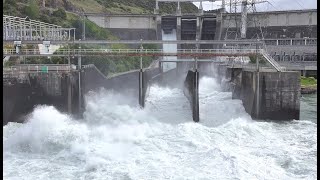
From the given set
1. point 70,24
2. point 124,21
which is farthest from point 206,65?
point 70,24

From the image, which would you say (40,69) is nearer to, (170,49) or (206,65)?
(206,65)

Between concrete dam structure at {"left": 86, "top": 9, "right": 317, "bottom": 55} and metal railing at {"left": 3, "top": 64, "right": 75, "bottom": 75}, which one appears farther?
concrete dam structure at {"left": 86, "top": 9, "right": 317, "bottom": 55}

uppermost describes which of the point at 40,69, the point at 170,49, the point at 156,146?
the point at 170,49

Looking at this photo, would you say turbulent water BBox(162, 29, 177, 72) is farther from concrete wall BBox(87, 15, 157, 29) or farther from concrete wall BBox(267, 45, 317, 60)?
concrete wall BBox(267, 45, 317, 60)

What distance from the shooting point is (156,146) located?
20.1 m

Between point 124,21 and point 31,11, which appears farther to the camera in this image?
point 124,21

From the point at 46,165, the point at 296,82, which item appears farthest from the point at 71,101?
the point at 296,82

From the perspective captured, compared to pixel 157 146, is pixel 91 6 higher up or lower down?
higher up

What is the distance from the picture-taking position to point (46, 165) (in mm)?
17391

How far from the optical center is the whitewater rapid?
16.1 m

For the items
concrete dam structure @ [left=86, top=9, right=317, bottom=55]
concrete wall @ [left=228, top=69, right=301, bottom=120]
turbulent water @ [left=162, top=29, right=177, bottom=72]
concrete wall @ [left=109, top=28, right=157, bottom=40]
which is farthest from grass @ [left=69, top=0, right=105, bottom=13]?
concrete wall @ [left=228, top=69, right=301, bottom=120]

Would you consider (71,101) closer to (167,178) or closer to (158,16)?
(167,178)

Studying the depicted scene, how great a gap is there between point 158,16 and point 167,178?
2121 inches

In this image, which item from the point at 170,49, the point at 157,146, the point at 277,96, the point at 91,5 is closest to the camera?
the point at 157,146
